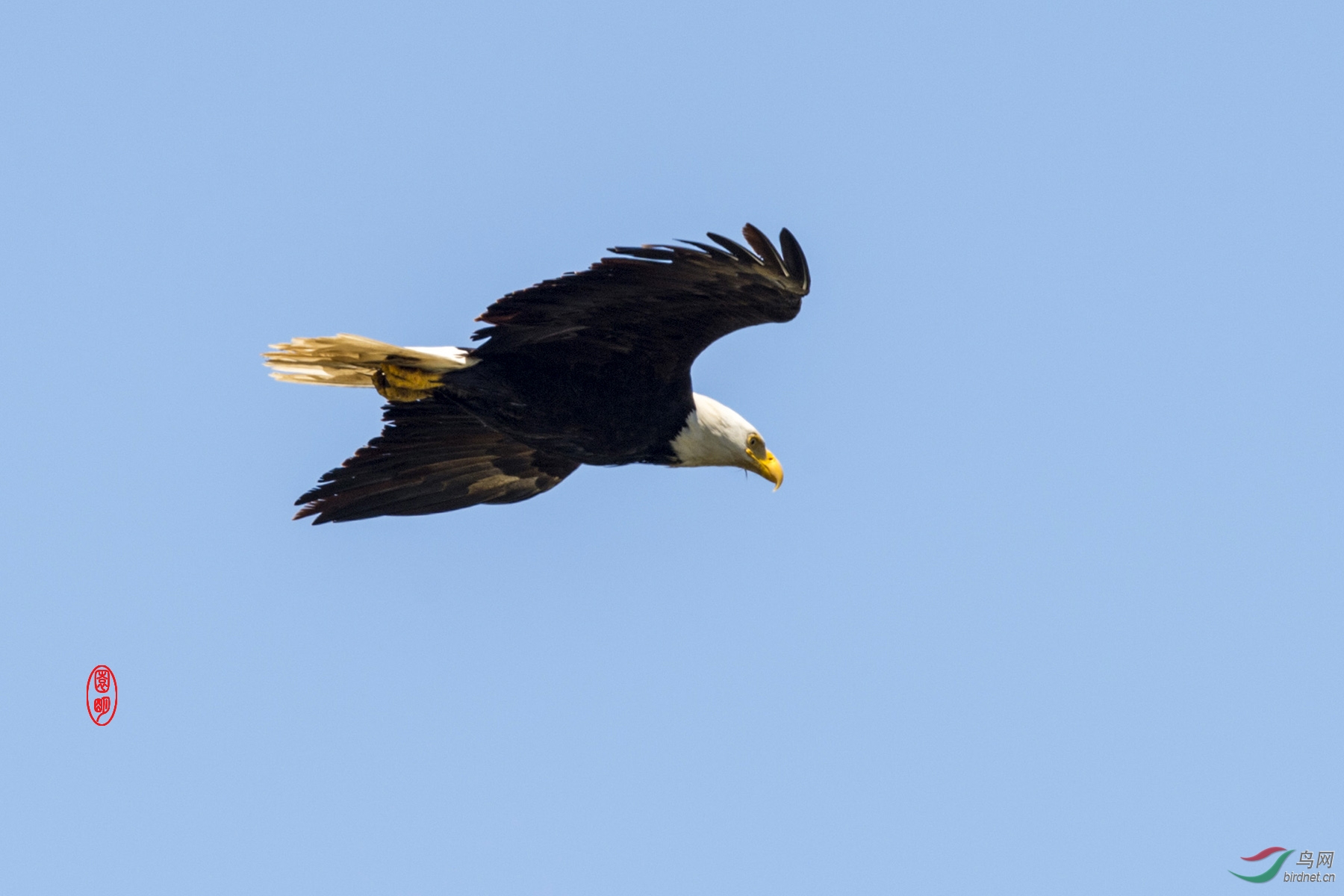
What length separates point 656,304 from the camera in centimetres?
895

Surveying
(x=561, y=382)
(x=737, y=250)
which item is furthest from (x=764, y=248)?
(x=561, y=382)

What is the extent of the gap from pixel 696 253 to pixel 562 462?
9.27ft

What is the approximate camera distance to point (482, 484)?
429 inches

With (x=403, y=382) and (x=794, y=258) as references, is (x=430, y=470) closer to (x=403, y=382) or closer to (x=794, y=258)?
(x=403, y=382)

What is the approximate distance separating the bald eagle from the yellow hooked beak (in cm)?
1

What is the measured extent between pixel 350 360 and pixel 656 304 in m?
2.12

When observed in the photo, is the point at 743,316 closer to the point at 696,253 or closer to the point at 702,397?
the point at 696,253

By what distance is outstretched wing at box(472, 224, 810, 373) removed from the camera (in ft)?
27.7

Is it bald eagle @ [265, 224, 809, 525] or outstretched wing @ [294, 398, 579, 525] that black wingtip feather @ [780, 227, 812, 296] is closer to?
bald eagle @ [265, 224, 809, 525]

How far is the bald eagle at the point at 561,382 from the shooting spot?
8.67 meters

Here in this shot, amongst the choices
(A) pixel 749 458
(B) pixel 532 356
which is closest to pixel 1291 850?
(A) pixel 749 458

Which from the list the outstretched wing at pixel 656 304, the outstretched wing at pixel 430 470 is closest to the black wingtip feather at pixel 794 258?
the outstretched wing at pixel 656 304

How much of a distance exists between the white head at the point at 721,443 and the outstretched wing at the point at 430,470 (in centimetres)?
105

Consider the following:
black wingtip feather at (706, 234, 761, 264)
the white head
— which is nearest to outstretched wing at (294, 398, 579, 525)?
the white head
